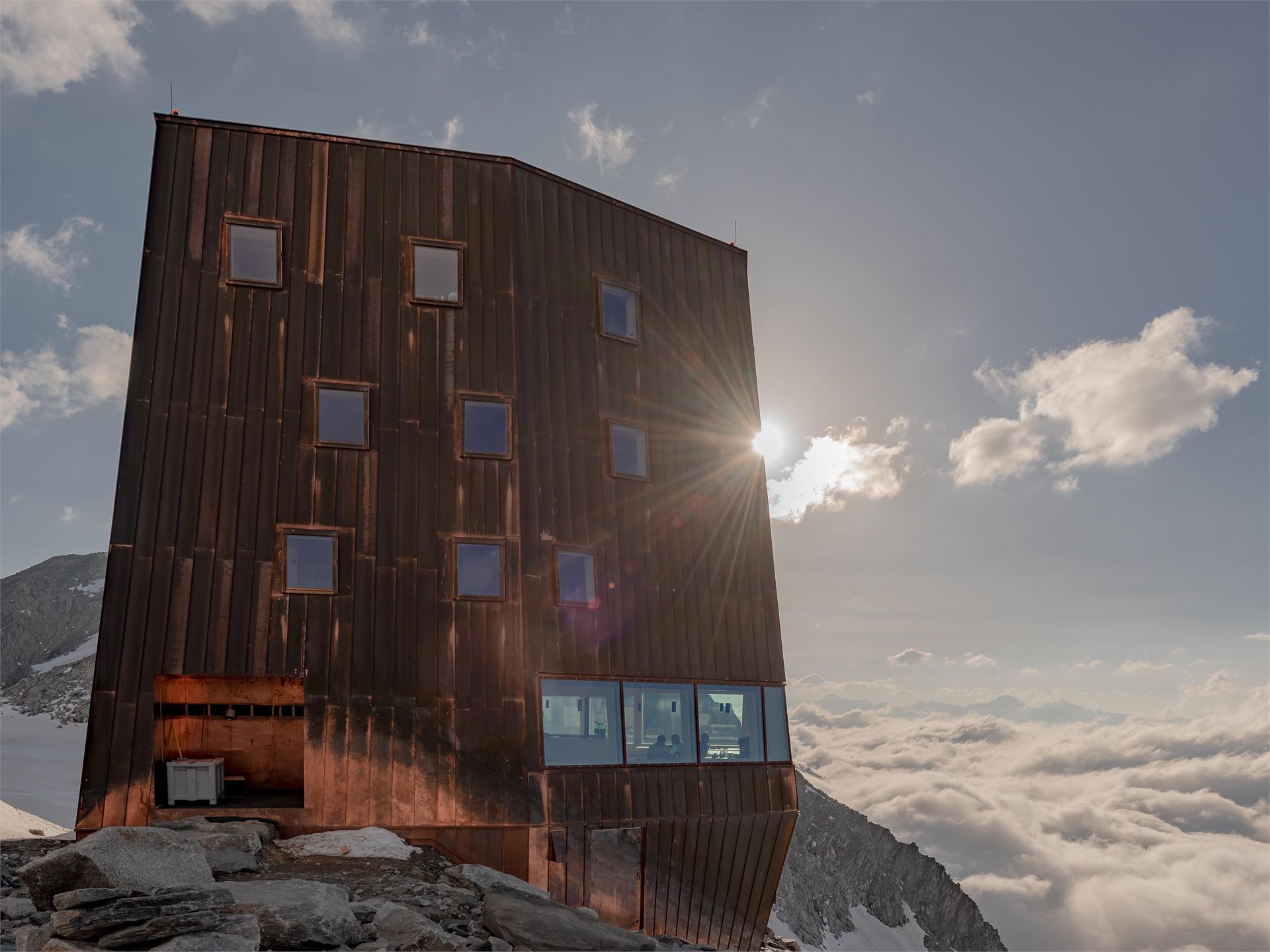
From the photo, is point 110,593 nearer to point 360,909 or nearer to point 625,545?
point 360,909

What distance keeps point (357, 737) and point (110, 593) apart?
6.03 m

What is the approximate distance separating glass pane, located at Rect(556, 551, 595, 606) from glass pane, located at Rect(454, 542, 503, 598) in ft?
5.05

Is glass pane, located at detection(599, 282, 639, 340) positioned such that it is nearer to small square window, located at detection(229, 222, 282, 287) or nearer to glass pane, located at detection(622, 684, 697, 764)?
small square window, located at detection(229, 222, 282, 287)

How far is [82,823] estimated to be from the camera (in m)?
18.5

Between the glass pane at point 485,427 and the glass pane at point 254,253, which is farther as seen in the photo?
the glass pane at point 485,427

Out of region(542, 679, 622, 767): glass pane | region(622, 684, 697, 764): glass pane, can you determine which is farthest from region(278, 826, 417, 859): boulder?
region(622, 684, 697, 764): glass pane

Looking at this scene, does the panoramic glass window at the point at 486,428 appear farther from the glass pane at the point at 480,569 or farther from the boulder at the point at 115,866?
the boulder at the point at 115,866

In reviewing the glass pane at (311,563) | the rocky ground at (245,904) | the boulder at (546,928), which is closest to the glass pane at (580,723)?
the rocky ground at (245,904)

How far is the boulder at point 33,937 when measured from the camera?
10555 mm

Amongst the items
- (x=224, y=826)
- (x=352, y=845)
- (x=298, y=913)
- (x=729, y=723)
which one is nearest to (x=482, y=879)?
(x=352, y=845)

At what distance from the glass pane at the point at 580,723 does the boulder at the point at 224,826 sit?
598 centimetres

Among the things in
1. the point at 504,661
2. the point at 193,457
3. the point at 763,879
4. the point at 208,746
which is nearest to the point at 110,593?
the point at 193,457

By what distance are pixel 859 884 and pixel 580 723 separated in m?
125

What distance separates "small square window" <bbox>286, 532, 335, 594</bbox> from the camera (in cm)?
2069
